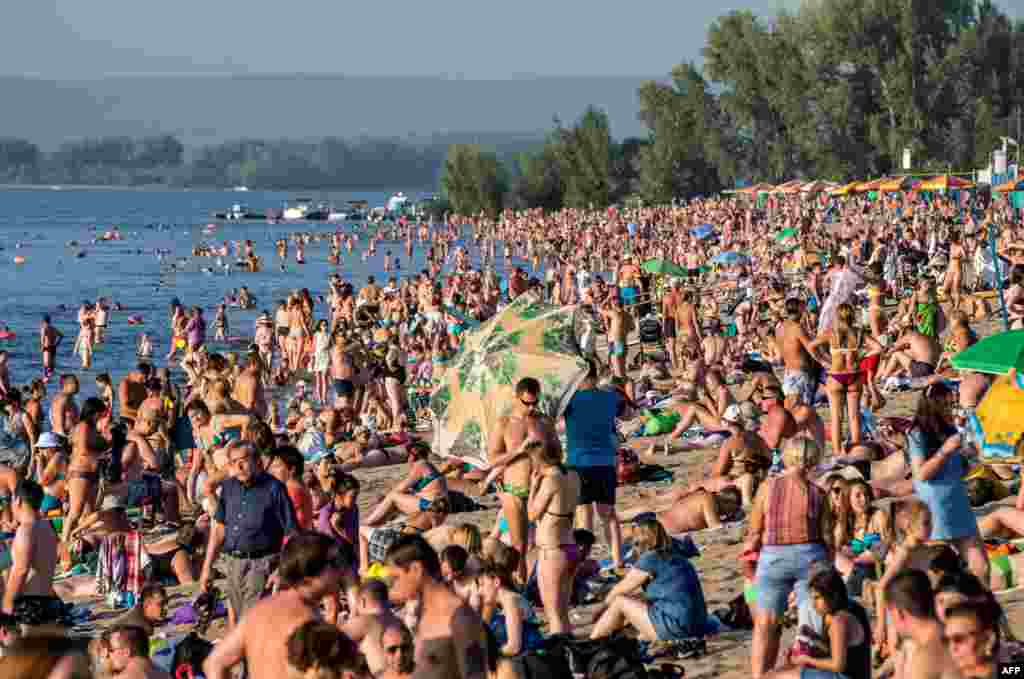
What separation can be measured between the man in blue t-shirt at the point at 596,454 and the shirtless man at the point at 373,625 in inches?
160

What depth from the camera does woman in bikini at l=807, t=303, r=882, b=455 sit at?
12.6m

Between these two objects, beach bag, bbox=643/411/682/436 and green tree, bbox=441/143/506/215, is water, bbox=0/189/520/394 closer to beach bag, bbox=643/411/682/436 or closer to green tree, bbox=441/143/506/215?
green tree, bbox=441/143/506/215

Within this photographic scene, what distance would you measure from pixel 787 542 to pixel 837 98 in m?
61.2

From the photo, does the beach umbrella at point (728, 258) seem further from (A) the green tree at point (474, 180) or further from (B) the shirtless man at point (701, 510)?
(A) the green tree at point (474, 180)

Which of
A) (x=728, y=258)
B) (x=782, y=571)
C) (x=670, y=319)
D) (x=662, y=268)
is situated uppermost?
(x=728, y=258)

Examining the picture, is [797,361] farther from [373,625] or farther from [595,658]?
[373,625]

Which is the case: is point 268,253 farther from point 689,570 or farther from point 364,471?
point 689,570

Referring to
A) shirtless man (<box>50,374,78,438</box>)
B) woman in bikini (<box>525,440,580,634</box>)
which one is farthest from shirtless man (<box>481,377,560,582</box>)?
shirtless man (<box>50,374,78,438</box>)

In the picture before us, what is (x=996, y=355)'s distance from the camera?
10.9 m

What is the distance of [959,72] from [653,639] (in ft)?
210

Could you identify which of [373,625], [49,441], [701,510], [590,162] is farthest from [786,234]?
[590,162]

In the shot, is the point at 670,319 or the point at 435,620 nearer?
the point at 435,620

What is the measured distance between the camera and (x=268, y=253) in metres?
80.2

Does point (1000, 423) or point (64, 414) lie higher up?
point (64, 414)
